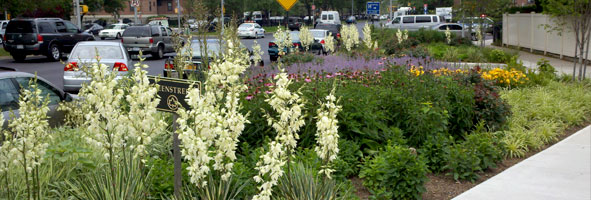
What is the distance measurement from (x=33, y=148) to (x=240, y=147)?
2.96m

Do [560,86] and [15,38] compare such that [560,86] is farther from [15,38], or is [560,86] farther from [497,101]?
[15,38]

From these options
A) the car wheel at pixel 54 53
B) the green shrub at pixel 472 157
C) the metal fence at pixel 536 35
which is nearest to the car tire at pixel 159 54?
the car wheel at pixel 54 53

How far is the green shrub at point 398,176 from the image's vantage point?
6.23 metres

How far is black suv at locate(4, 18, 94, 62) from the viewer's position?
26484 millimetres

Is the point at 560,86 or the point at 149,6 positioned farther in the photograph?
the point at 149,6

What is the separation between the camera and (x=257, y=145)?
7020 mm

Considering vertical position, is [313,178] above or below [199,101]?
below

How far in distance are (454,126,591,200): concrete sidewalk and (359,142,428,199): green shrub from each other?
1.82 ft

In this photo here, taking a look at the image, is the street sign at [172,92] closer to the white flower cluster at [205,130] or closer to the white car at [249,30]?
the white flower cluster at [205,130]

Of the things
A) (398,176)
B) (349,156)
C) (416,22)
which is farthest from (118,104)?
(416,22)

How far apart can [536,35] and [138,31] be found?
17707 millimetres

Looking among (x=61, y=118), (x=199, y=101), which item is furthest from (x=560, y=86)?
(x=199, y=101)

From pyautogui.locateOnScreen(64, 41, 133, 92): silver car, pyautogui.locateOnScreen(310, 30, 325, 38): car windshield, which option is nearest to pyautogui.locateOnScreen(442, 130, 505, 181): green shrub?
pyautogui.locateOnScreen(64, 41, 133, 92): silver car

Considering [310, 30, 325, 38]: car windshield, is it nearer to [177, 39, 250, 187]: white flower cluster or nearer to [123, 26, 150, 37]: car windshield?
[123, 26, 150, 37]: car windshield
